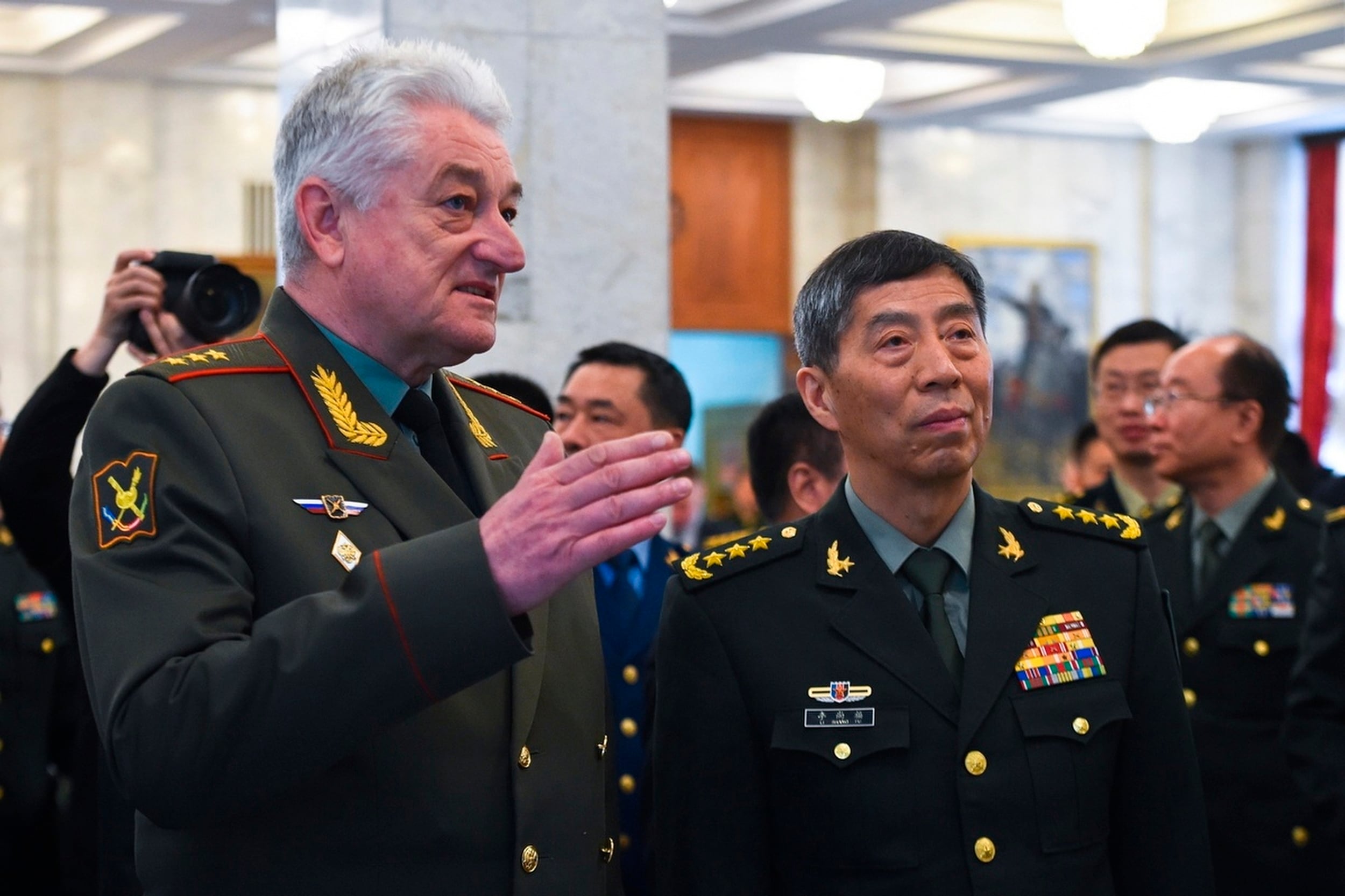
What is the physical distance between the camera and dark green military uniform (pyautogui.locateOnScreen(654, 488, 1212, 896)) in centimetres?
220

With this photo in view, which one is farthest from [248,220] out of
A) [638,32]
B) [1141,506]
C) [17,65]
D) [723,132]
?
[1141,506]

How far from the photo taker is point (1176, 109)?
12188 mm

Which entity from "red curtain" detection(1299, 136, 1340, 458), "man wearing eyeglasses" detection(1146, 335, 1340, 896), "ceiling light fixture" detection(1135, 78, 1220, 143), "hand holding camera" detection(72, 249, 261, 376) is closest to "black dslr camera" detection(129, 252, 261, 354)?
"hand holding camera" detection(72, 249, 261, 376)

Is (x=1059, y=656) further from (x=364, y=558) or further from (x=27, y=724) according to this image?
(x=27, y=724)

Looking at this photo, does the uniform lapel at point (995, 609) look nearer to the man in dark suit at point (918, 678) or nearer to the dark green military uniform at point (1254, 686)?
the man in dark suit at point (918, 678)

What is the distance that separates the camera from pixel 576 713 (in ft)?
Answer: 6.46

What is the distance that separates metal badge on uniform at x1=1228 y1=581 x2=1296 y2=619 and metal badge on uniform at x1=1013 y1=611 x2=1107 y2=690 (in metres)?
2.02

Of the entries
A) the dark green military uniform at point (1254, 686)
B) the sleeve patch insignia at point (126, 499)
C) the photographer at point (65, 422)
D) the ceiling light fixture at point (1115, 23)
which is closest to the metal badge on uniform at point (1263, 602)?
the dark green military uniform at point (1254, 686)

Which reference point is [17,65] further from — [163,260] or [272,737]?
[272,737]

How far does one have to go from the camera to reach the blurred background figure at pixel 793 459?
362 centimetres

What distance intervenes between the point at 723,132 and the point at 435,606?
12349mm

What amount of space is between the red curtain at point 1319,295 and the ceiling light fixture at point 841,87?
4959 mm

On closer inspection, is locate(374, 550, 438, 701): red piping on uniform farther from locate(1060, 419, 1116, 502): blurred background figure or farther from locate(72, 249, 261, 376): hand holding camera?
locate(1060, 419, 1116, 502): blurred background figure

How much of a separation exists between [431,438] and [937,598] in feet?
2.72
